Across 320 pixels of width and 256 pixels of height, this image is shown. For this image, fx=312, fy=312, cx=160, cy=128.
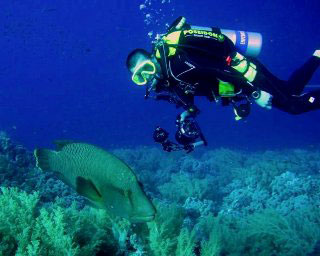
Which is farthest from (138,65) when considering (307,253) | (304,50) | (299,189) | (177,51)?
(304,50)

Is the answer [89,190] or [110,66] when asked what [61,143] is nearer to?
[89,190]

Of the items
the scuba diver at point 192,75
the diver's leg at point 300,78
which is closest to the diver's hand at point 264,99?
the scuba diver at point 192,75

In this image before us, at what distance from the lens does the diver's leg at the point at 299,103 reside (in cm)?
538

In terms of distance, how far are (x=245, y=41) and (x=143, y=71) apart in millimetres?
2180

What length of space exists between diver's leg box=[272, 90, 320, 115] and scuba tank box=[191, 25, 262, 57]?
37.7 inches

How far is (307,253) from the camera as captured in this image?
4340mm

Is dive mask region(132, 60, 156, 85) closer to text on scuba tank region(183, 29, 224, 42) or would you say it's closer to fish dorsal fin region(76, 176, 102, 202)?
text on scuba tank region(183, 29, 224, 42)

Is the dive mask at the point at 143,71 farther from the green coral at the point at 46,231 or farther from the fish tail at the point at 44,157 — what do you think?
the fish tail at the point at 44,157

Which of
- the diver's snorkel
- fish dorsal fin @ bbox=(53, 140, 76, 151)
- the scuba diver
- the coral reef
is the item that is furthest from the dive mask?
fish dorsal fin @ bbox=(53, 140, 76, 151)

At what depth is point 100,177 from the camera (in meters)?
1.21

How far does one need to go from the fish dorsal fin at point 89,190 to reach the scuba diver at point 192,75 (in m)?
3.16

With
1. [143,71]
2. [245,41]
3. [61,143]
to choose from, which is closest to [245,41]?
[245,41]

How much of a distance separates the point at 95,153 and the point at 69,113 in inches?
3913

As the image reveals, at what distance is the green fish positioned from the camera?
1170mm
